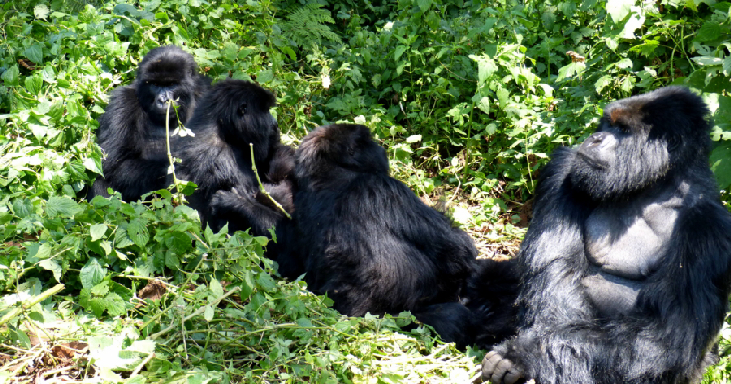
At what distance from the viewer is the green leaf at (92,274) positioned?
3234 mm

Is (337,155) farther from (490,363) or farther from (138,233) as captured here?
(490,363)

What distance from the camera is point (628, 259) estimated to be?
10.7ft

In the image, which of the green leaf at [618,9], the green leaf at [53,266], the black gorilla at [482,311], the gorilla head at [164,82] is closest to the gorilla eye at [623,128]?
the black gorilla at [482,311]

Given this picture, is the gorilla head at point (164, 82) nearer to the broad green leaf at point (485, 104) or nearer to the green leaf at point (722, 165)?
the broad green leaf at point (485, 104)

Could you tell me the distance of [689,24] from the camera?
4.76 m

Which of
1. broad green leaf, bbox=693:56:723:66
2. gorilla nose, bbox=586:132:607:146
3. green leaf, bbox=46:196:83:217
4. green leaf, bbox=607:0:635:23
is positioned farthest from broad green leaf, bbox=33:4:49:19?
broad green leaf, bbox=693:56:723:66

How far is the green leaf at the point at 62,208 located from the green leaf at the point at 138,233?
0.28m

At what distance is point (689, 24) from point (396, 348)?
10.4 feet

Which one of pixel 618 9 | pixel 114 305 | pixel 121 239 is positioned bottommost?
pixel 114 305

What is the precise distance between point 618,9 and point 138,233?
11.4 feet

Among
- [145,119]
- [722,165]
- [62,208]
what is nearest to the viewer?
[62,208]

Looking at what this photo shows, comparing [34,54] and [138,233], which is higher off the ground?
[34,54]

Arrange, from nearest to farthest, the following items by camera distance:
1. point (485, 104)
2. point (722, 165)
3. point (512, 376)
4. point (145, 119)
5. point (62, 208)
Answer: point (512, 376) < point (62, 208) < point (722, 165) < point (485, 104) < point (145, 119)

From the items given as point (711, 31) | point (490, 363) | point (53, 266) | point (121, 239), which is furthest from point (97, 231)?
point (711, 31)
